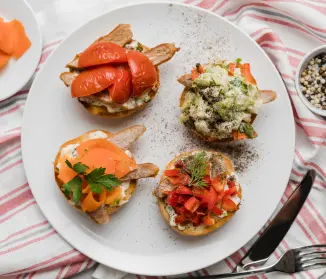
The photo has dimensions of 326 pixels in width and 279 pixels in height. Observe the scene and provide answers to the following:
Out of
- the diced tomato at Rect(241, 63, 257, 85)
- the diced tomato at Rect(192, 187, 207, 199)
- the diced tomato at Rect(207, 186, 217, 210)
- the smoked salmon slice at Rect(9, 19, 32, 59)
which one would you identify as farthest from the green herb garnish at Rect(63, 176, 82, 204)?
the diced tomato at Rect(241, 63, 257, 85)

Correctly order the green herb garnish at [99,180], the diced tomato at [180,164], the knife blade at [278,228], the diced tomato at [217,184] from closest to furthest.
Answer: the green herb garnish at [99,180], the diced tomato at [217,184], the diced tomato at [180,164], the knife blade at [278,228]

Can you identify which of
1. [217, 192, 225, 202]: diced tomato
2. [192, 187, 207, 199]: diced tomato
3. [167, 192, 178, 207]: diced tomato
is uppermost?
[192, 187, 207, 199]: diced tomato

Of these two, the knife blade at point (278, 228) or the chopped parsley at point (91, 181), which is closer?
the chopped parsley at point (91, 181)

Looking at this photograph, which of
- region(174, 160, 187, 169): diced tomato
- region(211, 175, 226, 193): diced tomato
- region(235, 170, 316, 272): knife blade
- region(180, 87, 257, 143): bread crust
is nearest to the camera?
region(211, 175, 226, 193): diced tomato

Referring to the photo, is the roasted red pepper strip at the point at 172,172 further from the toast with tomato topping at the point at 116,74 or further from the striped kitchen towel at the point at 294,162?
the striped kitchen towel at the point at 294,162

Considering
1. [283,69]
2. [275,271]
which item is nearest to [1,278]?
[275,271]

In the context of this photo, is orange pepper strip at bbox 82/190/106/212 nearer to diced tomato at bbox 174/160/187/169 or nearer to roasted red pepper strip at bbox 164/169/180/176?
roasted red pepper strip at bbox 164/169/180/176

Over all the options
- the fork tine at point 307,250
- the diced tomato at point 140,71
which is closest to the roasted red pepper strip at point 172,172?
the diced tomato at point 140,71
